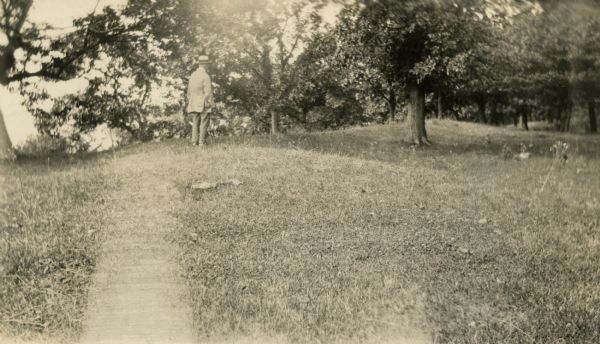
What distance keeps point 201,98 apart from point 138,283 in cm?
721

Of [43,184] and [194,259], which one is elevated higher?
[43,184]

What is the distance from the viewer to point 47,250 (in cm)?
504

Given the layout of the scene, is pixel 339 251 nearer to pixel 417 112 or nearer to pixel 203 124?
pixel 203 124

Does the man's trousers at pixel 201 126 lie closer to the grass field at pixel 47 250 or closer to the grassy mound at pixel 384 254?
the grassy mound at pixel 384 254

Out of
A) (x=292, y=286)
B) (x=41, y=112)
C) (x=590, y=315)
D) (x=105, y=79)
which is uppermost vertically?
(x=105, y=79)

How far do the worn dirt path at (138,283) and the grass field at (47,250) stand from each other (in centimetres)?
16

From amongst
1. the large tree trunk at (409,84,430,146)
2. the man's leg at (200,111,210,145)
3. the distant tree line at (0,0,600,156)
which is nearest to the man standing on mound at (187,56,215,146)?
the man's leg at (200,111,210,145)

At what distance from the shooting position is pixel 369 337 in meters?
4.24

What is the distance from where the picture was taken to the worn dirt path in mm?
4156

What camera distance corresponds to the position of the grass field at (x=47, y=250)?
4105 millimetres

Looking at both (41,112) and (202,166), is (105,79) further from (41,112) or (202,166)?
(202,166)

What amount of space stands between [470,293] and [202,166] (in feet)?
17.0

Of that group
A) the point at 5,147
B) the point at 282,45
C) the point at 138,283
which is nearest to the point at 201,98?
the point at 282,45

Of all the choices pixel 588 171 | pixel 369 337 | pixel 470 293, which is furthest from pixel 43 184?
pixel 588 171
